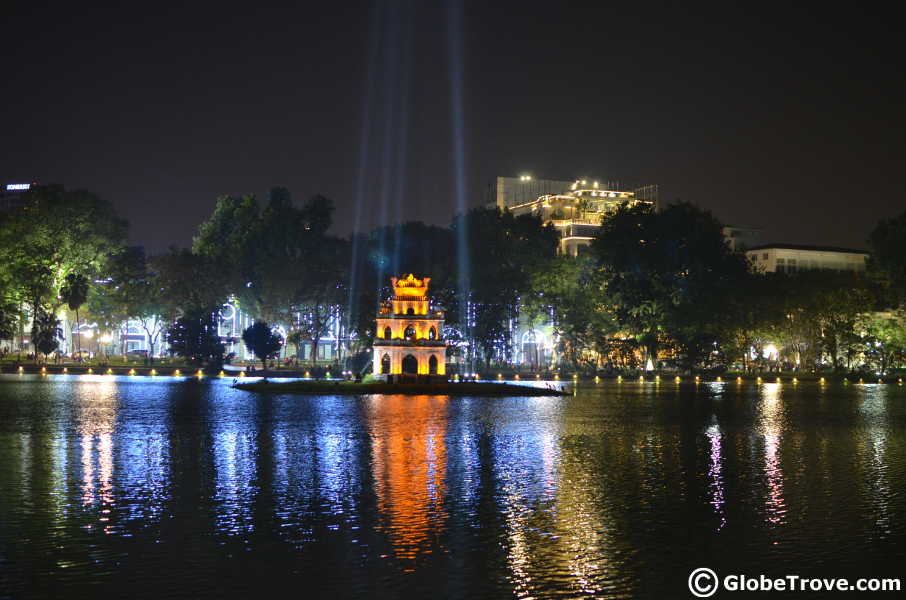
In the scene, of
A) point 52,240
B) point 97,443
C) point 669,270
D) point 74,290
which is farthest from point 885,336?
point 52,240

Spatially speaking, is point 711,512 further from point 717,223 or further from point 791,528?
point 717,223

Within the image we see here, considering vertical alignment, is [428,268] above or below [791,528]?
above

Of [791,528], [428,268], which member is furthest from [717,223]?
[791,528]

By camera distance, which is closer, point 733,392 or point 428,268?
point 733,392

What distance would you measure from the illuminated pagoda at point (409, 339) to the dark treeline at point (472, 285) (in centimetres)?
2474

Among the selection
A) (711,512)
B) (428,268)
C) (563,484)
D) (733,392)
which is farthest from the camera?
(428,268)

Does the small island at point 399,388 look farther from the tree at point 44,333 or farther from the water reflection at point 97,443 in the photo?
the tree at point 44,333

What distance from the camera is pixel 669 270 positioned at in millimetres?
121562

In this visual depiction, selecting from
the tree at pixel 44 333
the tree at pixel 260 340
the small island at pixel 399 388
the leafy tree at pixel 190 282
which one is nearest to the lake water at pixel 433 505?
the small island at pixel 399 388

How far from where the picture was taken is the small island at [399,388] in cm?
7844

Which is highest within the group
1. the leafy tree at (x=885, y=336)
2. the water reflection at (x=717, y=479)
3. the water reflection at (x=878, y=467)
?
the leafy tree at (x=885, y=336)

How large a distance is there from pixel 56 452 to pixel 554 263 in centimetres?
9779

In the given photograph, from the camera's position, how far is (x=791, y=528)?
22.2m

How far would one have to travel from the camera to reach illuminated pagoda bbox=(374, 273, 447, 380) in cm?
9156
